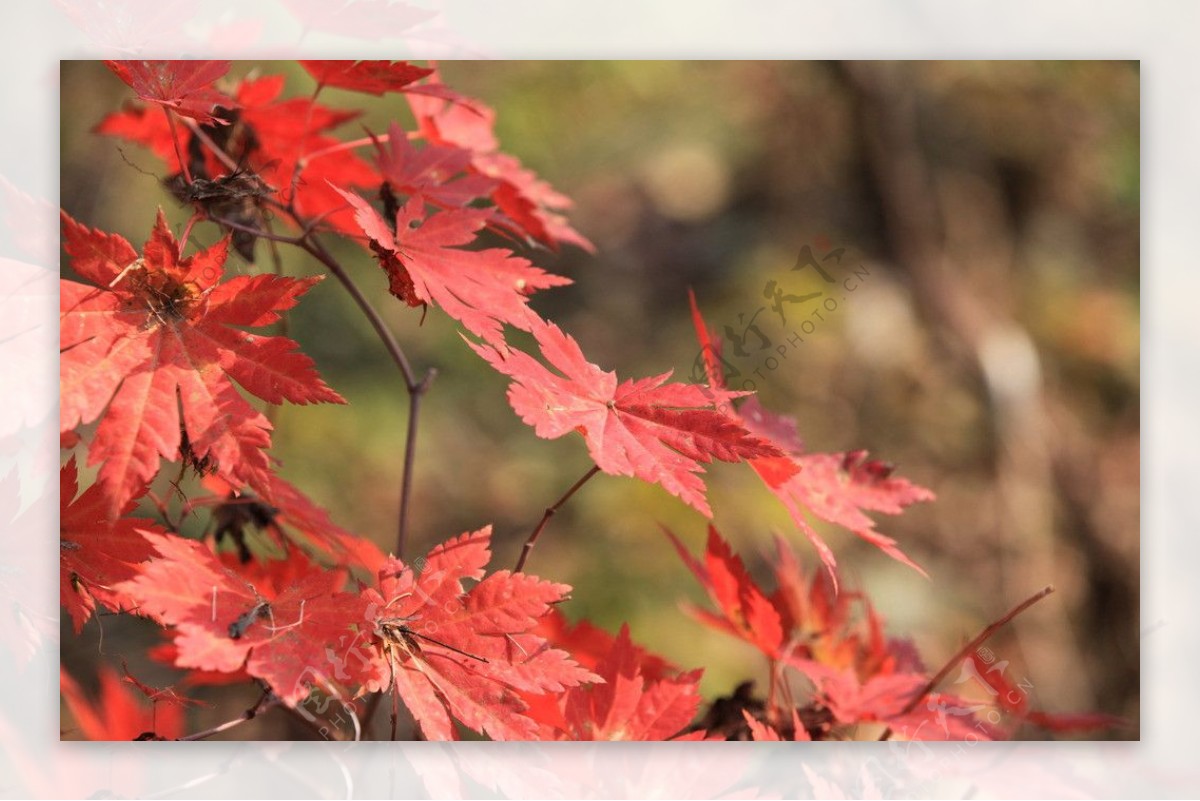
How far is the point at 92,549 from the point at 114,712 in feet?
0.80

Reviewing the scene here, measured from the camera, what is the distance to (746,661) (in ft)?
5.37

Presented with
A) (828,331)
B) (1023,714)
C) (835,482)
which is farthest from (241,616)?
(828,331)

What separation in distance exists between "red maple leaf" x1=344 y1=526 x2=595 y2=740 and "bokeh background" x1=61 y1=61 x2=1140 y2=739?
0.49m

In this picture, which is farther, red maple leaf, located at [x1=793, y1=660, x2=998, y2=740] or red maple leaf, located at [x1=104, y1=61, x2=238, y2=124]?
red maple leaf, located at [x1=793, y1=660, x2=998, y2=740]

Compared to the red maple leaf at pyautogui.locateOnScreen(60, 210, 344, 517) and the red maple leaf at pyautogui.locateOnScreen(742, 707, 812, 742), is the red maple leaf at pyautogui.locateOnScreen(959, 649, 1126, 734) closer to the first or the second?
the red maple leaf at pyautogui.locateOnScreen(742, 707, 812, 742)

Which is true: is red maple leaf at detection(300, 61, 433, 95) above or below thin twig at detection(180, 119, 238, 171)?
above

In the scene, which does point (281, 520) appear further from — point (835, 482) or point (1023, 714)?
point (1023, 714)

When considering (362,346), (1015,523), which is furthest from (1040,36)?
(362,346)

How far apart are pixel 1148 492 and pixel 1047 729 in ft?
0.84

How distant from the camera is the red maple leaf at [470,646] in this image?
27.4 inches

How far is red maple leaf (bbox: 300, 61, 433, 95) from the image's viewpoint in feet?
2.39

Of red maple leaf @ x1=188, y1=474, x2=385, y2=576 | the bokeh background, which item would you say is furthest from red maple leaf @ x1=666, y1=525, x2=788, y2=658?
the bokeh background

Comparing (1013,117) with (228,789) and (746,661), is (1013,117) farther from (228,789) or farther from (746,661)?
(228,789)

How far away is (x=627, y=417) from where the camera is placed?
28.0 inches
